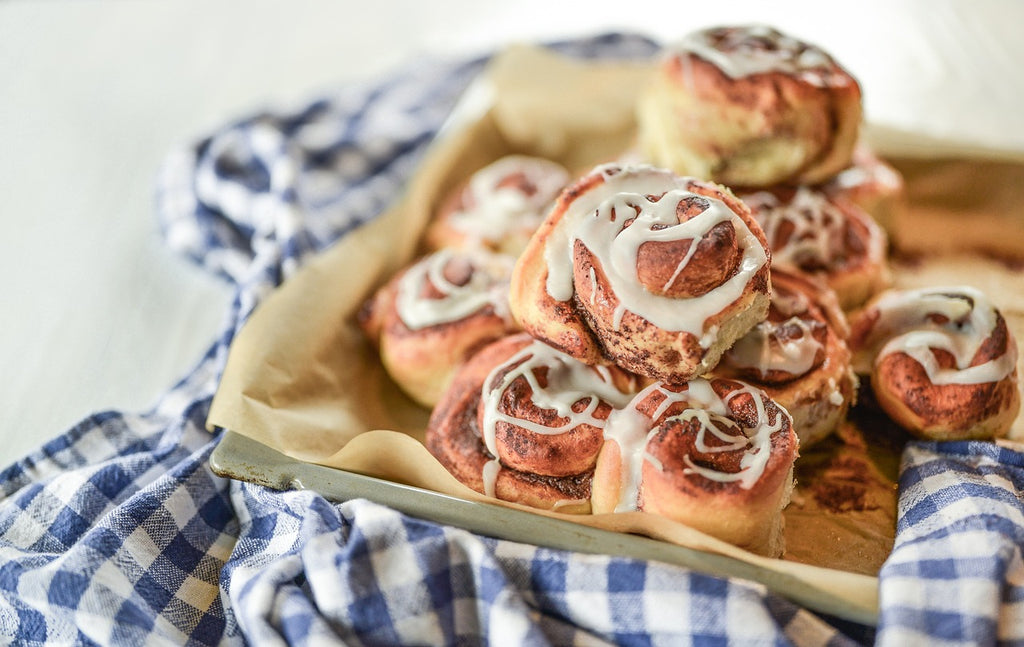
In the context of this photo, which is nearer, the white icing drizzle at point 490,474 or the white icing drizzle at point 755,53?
the white icing drizzle at point 490,474

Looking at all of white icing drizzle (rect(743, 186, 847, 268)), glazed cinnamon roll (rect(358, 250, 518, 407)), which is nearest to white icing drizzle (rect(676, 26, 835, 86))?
white icing drizzle (rect(743, 186, 847, 268))

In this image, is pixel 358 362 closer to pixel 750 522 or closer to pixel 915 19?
pixel 750 522

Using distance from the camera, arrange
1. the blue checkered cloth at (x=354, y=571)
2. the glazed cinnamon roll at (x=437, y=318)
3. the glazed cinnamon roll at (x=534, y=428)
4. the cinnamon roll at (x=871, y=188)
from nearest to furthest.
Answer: the blue checkered cloth at (x=354, y=571) < the glazed cinnamon roll at (x=534, y=428) < the glazed cinnamon roll at (x=437, y=318) < the cinnamon roll at (x=871, y=188)

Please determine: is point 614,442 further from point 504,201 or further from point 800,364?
point 504,201

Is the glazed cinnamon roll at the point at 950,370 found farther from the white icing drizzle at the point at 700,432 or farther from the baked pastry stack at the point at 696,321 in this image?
the white icing drizzle at the point at 700,432

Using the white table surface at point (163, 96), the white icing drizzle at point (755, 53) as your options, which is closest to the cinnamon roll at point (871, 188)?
the white icing drizzle at point (755, 53)

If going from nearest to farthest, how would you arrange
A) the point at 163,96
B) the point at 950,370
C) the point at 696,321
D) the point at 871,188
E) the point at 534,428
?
the point at 696,321 < the point at 534,428 < the point at 950,370 < the point at 871,188 < the point at 163,96

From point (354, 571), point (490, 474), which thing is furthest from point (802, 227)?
point (354, 571)
